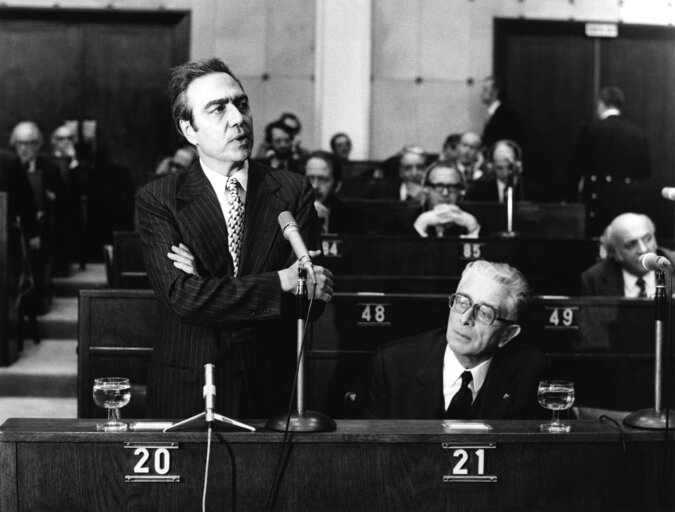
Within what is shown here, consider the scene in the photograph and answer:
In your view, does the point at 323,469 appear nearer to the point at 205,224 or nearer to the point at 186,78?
the point at 205,224

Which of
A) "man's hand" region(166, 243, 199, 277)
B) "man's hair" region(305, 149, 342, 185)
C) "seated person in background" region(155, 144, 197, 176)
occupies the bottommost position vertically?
"man's hand" region(166, 243, 199, 277)

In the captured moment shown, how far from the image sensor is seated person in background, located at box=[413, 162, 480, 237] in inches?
260

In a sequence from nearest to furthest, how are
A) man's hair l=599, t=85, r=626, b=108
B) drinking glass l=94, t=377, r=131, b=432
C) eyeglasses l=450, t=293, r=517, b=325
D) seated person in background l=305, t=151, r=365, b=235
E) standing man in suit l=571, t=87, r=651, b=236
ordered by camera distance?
1. drinking glass l=94, t=377, r=131, b=432
2. eyeglasses l=450, t=293, r=517, b=325
3. seated person in background l=305, t=151, r=365, b=235
4. standing man in suit l=571, t=87, r=651, b=236
5. man's hair l=599, t=85, r=626, b=108

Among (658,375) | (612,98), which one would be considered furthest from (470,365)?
(612,98)

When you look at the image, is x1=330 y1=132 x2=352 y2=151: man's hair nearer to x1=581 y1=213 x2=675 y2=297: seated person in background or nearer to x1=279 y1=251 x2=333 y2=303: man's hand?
x1=581 y1=213 x2=675 y2=297: seated person in background

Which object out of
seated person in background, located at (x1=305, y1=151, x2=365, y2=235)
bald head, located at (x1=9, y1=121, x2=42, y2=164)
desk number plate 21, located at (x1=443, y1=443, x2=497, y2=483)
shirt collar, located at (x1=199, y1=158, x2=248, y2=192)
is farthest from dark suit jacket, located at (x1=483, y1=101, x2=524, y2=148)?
desk number plate 21, located at (x1=443, y1=443, x2=497, y2=483)

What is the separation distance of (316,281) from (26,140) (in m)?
6.68

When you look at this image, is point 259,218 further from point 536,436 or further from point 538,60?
point 538,60

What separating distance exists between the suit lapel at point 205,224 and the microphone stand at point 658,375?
3.37 ft

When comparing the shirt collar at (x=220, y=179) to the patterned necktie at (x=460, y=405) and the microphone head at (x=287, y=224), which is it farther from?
the patterned necktie at (x=460, y=405)

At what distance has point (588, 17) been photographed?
38.4 feet

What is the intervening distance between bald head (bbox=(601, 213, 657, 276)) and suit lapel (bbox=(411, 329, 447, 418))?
227 centimetres

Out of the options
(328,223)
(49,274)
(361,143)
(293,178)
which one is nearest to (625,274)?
(328,223)

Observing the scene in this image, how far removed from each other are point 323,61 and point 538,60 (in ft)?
7.72
